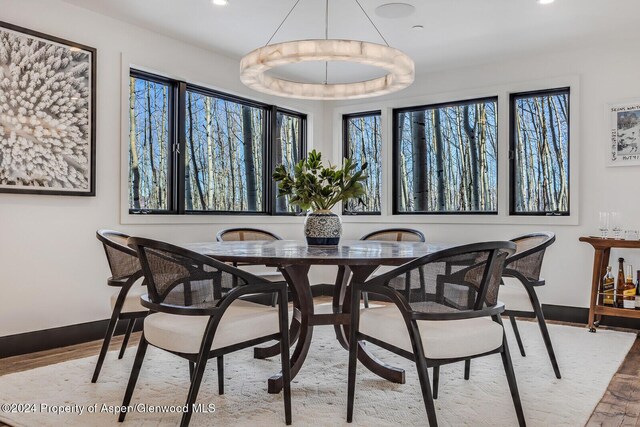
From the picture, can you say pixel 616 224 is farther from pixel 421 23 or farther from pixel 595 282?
pixel 421 23

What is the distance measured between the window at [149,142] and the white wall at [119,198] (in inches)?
7.3

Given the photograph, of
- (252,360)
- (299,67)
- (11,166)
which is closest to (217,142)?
(299,67)

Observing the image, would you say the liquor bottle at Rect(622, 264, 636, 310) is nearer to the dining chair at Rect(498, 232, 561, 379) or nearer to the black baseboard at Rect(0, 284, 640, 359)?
the black baseboard at Rect(0, 284, 640, 359)

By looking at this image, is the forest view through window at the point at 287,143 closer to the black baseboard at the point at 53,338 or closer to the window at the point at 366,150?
the window at the point at 366,150

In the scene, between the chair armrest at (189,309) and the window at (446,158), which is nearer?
the chair armrest at (189,309)

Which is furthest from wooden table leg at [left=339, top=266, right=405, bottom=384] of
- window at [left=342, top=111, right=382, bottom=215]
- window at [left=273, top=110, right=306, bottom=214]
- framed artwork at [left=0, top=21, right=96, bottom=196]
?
window at [left=342, top=111, right=382, bottom=215]

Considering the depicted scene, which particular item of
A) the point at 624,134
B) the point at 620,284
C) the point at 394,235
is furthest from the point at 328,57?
the point at 620,284

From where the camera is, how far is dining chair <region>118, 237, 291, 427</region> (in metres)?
1.87

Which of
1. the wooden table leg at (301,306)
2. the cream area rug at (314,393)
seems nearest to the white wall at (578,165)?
the cream area rug at (314,393)

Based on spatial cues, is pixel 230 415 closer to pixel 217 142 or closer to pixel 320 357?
pixel 320 357

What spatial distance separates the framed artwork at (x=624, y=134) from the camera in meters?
4.04

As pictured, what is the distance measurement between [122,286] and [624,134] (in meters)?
3.98

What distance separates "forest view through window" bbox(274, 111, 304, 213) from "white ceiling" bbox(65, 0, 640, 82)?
3.46ft

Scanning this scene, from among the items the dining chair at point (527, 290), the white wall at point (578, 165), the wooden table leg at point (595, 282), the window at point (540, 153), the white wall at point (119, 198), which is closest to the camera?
the dining chair at point (527, 290)
